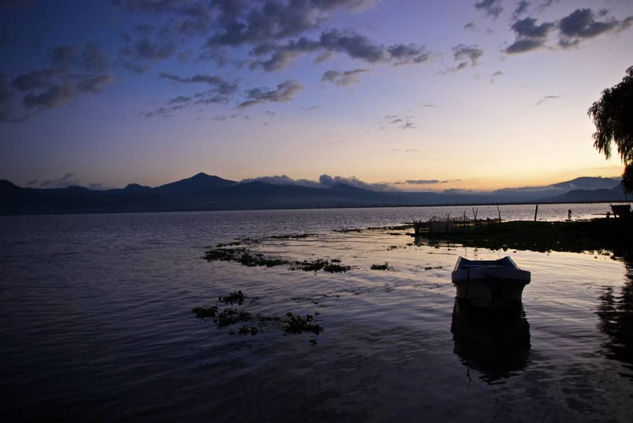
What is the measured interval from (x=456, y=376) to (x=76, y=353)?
1248 cm

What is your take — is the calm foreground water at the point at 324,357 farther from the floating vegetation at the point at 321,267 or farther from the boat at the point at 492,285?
the floating vegetation at the point at 321,267

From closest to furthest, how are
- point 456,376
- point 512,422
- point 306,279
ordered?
1. point 512,422
2. point 456,376
3. point 306,279

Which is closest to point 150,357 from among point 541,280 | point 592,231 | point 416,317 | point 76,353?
point 76,353

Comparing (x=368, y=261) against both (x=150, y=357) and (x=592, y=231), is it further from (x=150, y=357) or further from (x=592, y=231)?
(x=592, y=231)

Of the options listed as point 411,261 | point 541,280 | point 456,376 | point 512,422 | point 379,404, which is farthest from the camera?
point 411,261

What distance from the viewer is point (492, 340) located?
13.8 meters

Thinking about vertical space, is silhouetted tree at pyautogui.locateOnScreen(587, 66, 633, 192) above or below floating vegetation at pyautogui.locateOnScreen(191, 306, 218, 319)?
above

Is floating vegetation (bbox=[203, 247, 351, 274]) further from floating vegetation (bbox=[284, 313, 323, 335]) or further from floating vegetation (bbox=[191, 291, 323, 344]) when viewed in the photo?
floating vegetation (bbox=[284, 313, 323, 335])

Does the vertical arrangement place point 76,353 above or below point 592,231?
below

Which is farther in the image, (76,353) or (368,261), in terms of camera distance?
(368,261)

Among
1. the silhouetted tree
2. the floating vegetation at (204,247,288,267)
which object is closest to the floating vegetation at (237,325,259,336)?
the floating vegetation at (204,247,288,267)

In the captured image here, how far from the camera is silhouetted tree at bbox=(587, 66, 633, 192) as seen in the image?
42031mm

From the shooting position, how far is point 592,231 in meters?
46.9

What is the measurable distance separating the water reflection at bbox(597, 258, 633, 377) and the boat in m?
3.13
